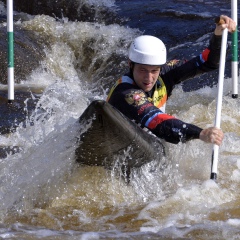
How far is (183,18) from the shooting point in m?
11.1

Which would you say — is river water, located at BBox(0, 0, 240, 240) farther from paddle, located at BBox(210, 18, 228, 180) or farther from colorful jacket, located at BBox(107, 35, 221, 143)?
colorful jacket, located at BBox(107, 35, 221, 143)

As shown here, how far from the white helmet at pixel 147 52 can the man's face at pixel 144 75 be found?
41mm

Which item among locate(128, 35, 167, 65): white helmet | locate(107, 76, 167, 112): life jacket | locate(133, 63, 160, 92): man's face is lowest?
locate(107, 76, 167, 112): life jacket

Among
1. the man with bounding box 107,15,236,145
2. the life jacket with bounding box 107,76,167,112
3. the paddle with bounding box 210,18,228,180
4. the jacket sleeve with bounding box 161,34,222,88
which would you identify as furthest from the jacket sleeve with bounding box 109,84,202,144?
the jacket sleeve with bounding box 161,34,222,88

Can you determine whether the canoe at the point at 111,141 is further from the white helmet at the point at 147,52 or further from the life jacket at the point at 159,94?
the white helmet at the point at 147,52

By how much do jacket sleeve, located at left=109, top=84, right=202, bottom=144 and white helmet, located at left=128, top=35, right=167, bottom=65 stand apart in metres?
0.24

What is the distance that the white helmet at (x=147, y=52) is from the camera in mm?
4949

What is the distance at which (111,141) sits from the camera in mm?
4543

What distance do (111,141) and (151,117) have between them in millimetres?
384

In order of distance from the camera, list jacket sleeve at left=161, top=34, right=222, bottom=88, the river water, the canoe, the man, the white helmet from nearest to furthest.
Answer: the canoe, the river water, the man, the white helmet, jacket sleeve at left=161, top=34, right=222, bottom=88

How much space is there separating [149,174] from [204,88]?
355 cm

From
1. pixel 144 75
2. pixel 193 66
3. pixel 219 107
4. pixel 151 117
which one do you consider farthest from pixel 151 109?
pixel 193 66

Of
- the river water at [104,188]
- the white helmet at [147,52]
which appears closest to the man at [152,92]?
the white helmet at [147,52]

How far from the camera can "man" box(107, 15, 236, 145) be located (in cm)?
465
